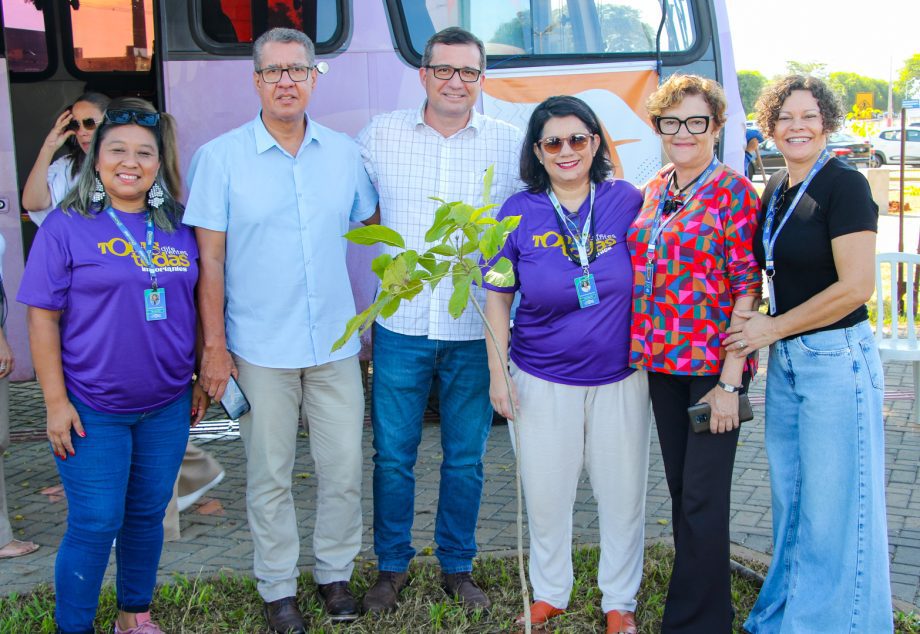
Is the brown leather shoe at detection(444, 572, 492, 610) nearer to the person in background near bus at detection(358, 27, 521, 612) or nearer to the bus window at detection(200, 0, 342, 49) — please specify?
the person in background near bus at detection(358, 27, 521, 612)

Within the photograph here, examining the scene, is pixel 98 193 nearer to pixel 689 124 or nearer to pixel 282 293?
pixel 282 293

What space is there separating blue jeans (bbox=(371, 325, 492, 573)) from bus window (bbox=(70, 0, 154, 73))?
3.96 metres

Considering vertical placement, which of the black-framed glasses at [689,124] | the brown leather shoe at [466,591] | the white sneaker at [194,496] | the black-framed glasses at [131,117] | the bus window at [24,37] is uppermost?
the bus window at [24,37]

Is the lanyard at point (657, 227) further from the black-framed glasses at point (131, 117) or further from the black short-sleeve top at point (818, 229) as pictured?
the black-framed glasses at point (131, 117)

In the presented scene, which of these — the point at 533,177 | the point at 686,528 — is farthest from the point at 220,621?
the point at 533,177

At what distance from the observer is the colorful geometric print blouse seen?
3.05 m

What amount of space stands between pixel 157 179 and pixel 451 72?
1.13 metres

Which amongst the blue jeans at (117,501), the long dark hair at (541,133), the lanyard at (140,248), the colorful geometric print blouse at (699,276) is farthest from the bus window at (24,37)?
the colorful geometric print blouse at (699,276)

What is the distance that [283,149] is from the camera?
3354 mm

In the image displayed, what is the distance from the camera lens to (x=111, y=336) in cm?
304

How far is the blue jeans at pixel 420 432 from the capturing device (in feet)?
11.7

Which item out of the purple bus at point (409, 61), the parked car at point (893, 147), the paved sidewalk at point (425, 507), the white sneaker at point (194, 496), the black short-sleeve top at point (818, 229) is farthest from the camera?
the parked car at point (893, 147)

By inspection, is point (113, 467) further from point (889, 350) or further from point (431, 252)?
point (889, 350)

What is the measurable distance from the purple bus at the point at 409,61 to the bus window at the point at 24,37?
2.49 feet
